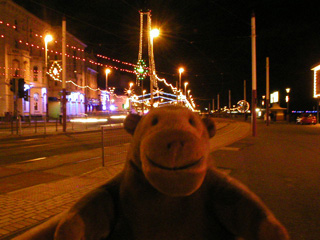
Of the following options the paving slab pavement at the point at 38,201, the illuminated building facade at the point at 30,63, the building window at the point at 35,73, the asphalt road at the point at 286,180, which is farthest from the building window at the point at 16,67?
the paving slab pavement at the point at 38,201

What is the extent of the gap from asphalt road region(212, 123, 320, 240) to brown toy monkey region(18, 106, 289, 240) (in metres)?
2.43

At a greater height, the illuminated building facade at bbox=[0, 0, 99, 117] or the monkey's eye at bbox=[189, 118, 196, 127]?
the illuminated building facade at bbox=[0, 0, 99, 117]

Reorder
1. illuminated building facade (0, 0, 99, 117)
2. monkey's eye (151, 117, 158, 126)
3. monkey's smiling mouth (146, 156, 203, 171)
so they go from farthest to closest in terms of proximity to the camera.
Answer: illuminated building facade (0, 0, 99, 117), monkey's eye (151, 117, 158, 126), monkey's smiling mouth (146, 156, 203, 171)

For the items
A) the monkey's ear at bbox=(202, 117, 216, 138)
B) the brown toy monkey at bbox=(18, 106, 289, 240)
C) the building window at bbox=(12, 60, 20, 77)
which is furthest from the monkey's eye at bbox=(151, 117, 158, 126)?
the building window at bbox=(12, 60, 20, 77)

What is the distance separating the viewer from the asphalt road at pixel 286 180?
419 centimetres

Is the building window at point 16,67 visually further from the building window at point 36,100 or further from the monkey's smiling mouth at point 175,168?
the monkey's smiling mouth at point 175,168

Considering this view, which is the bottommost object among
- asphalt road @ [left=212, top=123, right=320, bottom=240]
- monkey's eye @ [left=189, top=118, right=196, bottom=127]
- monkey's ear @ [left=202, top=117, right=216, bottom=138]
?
asphalt road @ [left=212, top=123, right=320, bottom=240]

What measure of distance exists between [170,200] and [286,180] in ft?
18.6

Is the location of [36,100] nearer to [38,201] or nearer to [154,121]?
[38,201]

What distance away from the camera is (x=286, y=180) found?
659 cm

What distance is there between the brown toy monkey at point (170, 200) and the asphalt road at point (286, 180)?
2.43m

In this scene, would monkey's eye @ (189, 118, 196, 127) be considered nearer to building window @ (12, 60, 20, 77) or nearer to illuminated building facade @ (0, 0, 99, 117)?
illuminated building facade @ (0, 0, 99, 117)

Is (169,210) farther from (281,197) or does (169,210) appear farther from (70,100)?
(70,100)

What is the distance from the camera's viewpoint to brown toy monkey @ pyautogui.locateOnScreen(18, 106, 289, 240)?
5.23 ft
